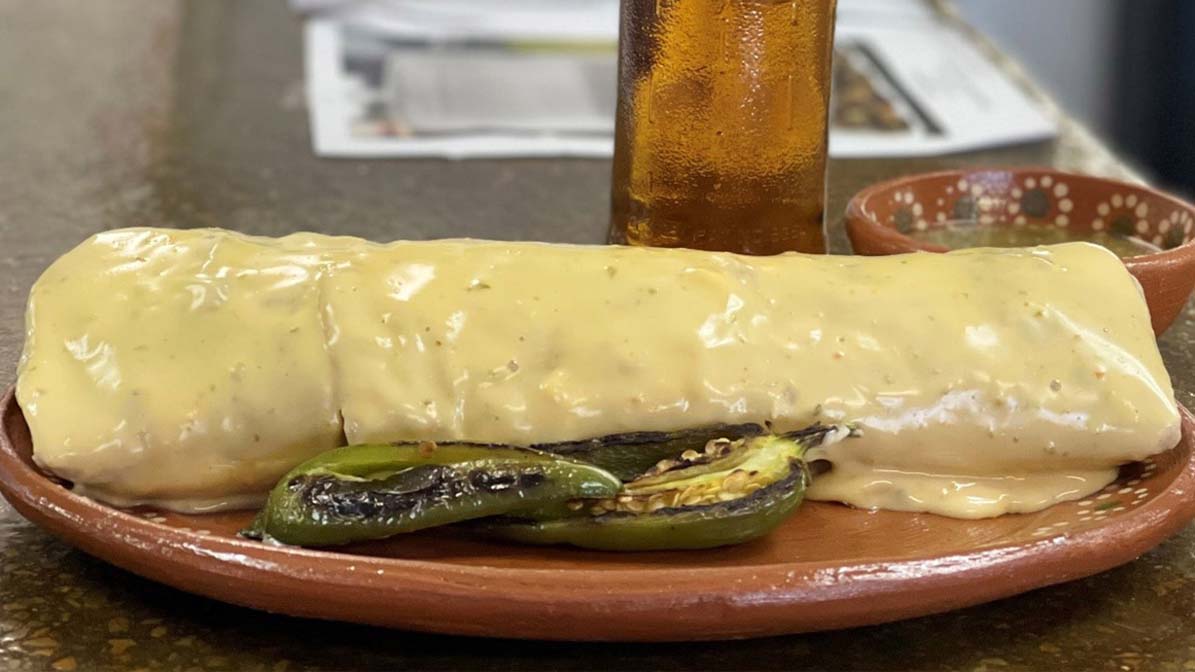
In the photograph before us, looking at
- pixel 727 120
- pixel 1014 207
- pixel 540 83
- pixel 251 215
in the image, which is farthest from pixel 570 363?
pixel 540 83

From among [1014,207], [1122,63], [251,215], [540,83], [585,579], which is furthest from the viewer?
[1122,63]

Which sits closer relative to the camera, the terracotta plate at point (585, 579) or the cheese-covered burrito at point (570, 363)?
the terracotta plate at point (585, 579)

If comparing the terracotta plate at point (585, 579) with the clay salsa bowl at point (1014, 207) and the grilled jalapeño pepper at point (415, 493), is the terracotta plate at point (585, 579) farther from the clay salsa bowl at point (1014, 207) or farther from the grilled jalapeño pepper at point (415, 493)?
the clay salsa bowl at point (1014, 207)

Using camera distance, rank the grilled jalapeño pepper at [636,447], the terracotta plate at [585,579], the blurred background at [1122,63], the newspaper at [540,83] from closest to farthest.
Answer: the terracotta plate at [585,579], the grilled jalapeño pepper at [636,447], the newspaper at [540,83], the blurred background at [1122,63]

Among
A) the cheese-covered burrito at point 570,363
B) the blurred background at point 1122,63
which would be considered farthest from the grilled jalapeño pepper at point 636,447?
the blurred background at point 1122,63

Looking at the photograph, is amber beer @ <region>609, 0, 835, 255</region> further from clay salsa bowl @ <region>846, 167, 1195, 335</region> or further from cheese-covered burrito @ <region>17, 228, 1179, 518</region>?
cheese-covered burrito @ <region>17, 228, 1179, 518</region>

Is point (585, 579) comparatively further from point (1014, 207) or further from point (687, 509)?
point (1014, 207)
